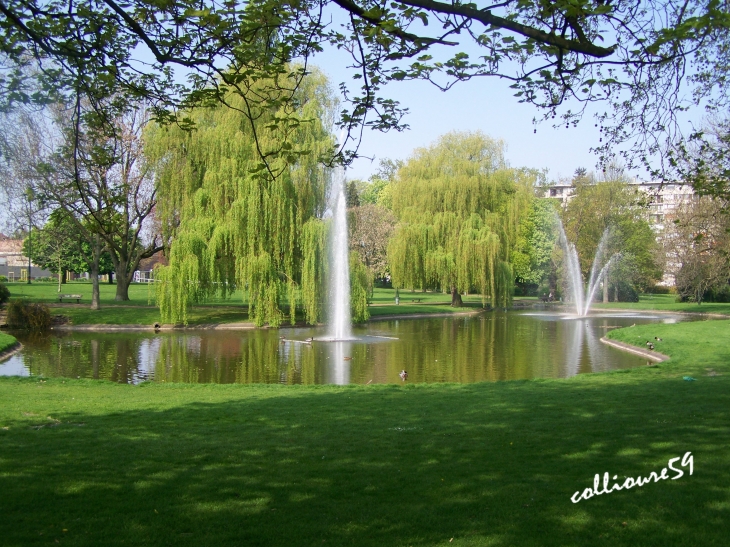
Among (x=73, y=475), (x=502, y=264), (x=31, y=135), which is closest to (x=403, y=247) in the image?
(x=502, y=264)

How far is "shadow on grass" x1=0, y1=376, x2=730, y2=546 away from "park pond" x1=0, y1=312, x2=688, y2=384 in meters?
7.17

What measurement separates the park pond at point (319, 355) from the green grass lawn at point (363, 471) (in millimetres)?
6599

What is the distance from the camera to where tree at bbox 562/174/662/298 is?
5103 cm

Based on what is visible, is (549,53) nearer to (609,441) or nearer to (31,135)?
(609,441)

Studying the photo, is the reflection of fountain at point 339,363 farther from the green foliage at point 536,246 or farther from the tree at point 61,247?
the green foliage at point 536,246

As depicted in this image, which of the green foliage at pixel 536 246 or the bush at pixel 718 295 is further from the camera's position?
the green foliage at pixel 536 246

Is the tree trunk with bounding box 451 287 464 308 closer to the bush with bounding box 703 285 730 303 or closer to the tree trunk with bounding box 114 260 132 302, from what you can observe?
the bush with bounding box 703 285 730 303

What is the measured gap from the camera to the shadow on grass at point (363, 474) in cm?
431

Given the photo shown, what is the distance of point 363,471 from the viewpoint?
226 inches

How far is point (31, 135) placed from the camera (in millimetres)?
8391

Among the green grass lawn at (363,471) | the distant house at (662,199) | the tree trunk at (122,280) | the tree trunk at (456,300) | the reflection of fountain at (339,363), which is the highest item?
the distant house at (662,199)

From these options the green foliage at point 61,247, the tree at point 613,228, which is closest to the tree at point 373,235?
the tree at point 613,228

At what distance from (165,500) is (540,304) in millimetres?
49419

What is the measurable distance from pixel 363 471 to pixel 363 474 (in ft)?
0.33
